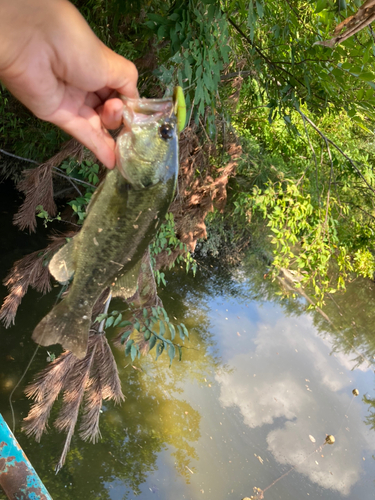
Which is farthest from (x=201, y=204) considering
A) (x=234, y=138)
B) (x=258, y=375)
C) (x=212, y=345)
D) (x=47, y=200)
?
(x=258, y=375)

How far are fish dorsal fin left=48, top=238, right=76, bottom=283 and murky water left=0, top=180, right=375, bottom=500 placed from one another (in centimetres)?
271

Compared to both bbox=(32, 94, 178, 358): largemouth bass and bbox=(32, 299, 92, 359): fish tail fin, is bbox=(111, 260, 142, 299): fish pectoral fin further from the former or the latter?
bbox=(32, 299, 92, 359): fish tail fin

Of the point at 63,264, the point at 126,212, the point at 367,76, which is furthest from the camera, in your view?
the point at 367,76

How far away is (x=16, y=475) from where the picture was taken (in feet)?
3.66

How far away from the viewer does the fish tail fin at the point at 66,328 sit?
1.54 metres

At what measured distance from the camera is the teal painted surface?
3.59ft

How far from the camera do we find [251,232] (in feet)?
22.9

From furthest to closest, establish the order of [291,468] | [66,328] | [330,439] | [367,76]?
1. [330,439]
2. [291,468]
3. [367,76]
4. [66,328]

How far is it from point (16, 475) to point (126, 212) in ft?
2.88

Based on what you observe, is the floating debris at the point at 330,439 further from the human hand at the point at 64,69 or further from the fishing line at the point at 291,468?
the human hand at the point at 64,69

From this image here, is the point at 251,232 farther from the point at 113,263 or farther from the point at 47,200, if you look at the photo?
the point at 113,263

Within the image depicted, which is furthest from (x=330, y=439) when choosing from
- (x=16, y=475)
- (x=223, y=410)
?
(x=16, y=475)

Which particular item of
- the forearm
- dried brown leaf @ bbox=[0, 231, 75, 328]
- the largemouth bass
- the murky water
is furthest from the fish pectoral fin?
the murky water

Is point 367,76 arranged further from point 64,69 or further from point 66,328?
point 66,328
